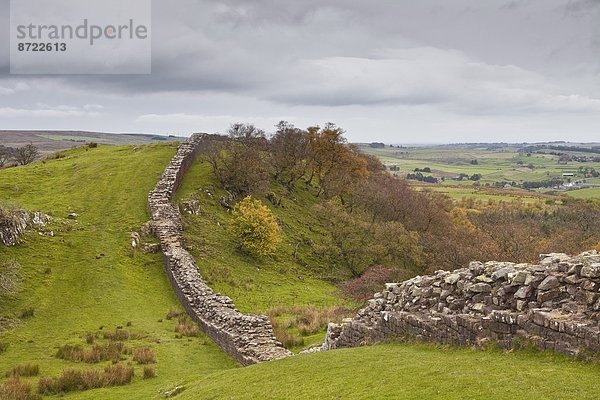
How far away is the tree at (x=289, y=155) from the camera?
63.1 meters

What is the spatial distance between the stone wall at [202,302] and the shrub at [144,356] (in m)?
3.48

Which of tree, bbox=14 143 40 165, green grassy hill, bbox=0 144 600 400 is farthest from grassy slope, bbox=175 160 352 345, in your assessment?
tree, bbox=14 143 40 165

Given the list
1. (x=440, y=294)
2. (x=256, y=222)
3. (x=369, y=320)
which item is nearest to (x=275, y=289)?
(x=256, y=222)

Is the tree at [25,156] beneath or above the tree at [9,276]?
above

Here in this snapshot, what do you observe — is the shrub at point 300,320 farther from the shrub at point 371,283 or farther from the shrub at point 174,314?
the shrub at point 174,314

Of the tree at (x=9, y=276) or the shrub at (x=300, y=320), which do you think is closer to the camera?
the shrub at (x=300, y=320)

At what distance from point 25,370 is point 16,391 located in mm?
2433

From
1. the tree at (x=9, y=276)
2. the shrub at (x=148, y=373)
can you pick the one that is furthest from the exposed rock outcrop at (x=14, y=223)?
the shrub at (x=148, y=373)

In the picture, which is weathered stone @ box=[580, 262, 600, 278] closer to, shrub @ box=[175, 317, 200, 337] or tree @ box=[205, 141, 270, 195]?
shrub @ box=[175, 317, 200, 337]

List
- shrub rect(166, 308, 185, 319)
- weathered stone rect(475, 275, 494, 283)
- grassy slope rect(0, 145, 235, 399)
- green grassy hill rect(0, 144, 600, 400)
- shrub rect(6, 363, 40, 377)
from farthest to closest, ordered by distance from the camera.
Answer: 1. shrub rect(166, 308, 185, 319)
2. grassy slope rect(0, 145, 235, 399)
3. shrub rect(6, 363, 40, 377)
4. weathered stone rect(475, 275, 494, 283)
5. green grassy hill rect(0, 144, 600, 400)

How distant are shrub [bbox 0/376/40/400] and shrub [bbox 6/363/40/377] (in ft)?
4.17

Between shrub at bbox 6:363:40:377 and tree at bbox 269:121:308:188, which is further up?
tree at bbox 269:121:308:188

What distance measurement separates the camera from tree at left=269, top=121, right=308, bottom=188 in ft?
207

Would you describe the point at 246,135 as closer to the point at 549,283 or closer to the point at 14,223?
the point at 14,223
